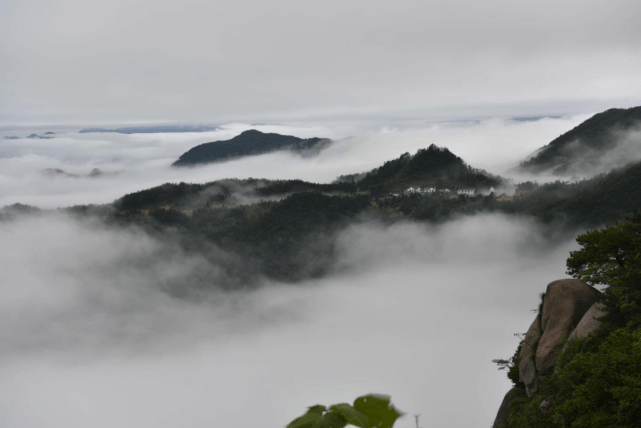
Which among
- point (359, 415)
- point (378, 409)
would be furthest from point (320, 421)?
point (378, 409)

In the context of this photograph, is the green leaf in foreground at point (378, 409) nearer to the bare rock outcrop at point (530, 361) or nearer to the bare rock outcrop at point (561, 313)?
the bare rock outcrop at point (561, 313)

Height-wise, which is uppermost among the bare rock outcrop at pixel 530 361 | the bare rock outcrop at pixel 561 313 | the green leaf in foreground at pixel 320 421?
the green leaf in foreground at pixel 320 421

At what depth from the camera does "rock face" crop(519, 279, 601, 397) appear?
26859 mm

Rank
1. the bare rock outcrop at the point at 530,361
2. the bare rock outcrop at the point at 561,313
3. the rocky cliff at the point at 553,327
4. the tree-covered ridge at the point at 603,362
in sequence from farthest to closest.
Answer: the bare rock outcrop at the point at 530,361, the bare rock outcrop at the point at 561,313, the rocky cliff at the point at 553,327, the tree-covered ridge at the point at 603,362

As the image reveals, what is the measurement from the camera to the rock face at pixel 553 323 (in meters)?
26.9

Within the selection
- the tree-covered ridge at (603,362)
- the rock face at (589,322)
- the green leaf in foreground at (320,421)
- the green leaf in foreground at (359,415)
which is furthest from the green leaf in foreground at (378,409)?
the rock face at (589,322)

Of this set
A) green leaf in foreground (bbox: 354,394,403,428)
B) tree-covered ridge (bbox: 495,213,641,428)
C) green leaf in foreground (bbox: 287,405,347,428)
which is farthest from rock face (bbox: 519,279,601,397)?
green leaf in foreground (bbox: 287,405,347,428)

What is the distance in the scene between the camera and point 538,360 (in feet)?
89.3

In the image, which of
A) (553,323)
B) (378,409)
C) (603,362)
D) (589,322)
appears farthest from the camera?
(553,323)

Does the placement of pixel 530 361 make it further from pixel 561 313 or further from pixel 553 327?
pixel 561 313

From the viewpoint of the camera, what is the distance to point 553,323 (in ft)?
91.4

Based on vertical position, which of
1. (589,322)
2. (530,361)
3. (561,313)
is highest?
(589,322)

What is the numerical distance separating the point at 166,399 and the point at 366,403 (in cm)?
21635

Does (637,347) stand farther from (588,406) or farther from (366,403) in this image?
(366,403)
